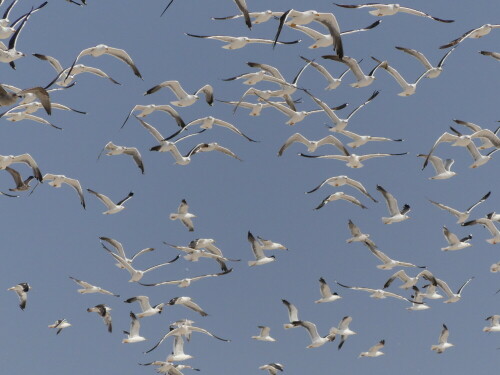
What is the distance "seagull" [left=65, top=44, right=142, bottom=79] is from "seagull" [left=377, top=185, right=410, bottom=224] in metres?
10.8

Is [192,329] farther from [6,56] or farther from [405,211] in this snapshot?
[6,56]

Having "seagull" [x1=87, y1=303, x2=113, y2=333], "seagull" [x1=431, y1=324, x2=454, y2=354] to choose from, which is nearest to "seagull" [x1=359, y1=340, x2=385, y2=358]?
"seagull" [x1=431, y1=324, x2=454, y2=354]

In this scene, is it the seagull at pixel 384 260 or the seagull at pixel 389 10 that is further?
the seagull at pixel 384 260

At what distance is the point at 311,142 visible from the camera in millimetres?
35500

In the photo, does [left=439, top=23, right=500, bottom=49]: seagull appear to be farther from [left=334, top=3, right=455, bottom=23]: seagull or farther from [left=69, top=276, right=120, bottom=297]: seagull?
[left=69, top=276, right=120, bottom=297]: seagull

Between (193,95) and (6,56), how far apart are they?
701cm

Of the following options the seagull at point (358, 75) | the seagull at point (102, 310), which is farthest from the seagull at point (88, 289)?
the seagull at point (358, 75)

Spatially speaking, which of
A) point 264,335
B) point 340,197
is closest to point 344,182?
point 340,197

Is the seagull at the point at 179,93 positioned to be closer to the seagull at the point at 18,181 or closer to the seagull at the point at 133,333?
the seagull at the point at 18,181

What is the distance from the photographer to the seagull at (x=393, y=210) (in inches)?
1447

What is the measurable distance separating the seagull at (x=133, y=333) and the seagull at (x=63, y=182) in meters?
7.19

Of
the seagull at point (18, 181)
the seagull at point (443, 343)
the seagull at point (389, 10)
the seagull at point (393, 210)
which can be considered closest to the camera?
the seagull at point (389, 10)

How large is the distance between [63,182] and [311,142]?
9.11 m

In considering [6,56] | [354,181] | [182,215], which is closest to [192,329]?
[182,215]
